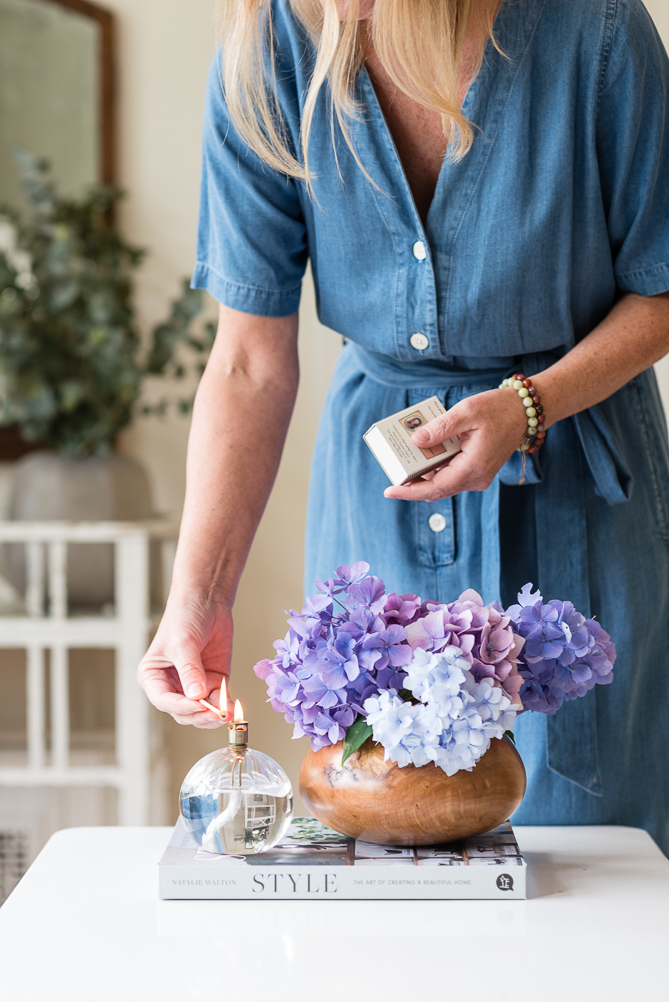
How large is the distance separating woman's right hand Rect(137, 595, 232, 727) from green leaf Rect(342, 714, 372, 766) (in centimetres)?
10

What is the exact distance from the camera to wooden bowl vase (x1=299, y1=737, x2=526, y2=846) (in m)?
0.64

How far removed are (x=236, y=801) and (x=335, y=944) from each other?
0.37 ft

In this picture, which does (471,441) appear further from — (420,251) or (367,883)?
(367,883)

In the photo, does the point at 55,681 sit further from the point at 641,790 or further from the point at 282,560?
the point at 641,790

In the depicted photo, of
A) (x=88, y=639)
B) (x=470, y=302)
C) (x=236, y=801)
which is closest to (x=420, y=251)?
(x=470, y=302)

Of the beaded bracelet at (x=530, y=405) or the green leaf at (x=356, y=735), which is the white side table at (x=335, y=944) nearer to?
the green leaf at (x=356, y=735)

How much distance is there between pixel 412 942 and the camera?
0.59 meters

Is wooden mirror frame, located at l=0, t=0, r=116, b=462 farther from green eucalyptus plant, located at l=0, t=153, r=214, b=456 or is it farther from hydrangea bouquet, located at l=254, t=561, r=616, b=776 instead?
hydrangea bouquet, located at l=254, t=561, r=616, b=776

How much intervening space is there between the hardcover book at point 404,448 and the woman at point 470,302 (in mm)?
13

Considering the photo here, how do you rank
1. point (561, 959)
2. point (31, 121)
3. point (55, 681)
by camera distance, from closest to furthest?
1. point (561, 959)
2. point (55, 681)
3. point (31, 121)

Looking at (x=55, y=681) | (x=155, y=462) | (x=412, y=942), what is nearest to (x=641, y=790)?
(x=412, y=942)

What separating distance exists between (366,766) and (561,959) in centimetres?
16

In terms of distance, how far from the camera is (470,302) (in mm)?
870

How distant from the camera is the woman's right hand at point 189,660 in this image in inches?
28.1
